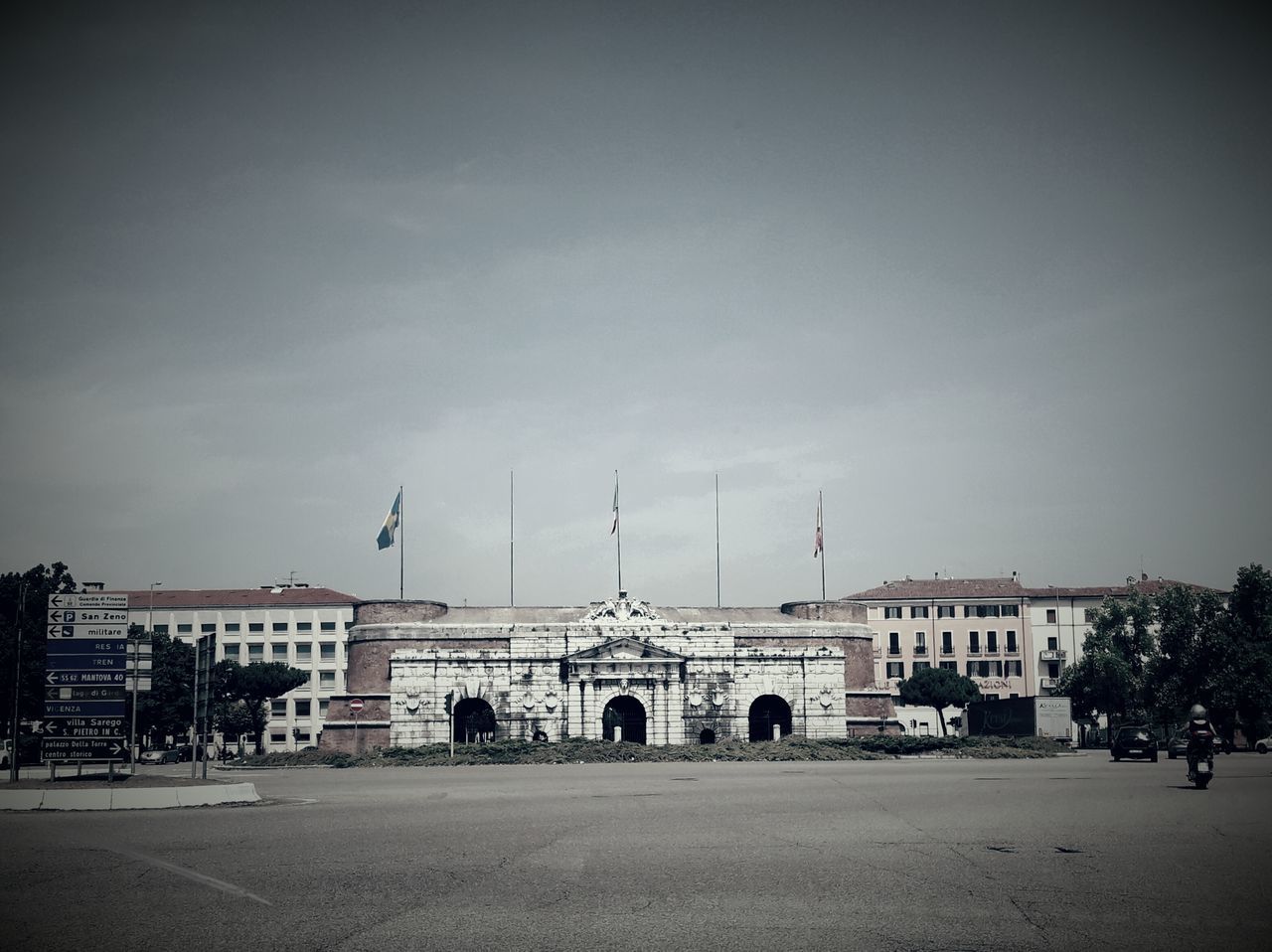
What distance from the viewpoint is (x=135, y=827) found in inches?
748

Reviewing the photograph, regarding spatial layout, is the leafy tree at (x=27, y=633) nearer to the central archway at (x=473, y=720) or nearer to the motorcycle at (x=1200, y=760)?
the central archway at (x=473, y=720)

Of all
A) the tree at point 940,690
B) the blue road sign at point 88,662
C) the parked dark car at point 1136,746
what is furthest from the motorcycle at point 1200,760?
the tree at point 940,690

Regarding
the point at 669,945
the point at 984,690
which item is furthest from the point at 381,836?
the point at 984,690

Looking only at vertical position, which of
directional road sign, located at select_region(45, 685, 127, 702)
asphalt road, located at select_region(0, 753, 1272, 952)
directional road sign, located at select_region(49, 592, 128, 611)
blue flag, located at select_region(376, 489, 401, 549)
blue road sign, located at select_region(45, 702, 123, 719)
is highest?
blue flag, located at select_region(376, 489, 401, 549)

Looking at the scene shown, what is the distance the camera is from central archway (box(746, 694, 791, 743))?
64750 mm

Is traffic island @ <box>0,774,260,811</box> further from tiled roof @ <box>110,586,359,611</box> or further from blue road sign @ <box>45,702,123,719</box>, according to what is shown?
tiled roof @ <box>110,586,359,611</box>

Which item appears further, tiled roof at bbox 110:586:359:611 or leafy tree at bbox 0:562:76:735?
tiled roof at bbox 110:586:359:611

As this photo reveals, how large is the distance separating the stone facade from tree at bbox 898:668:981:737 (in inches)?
748

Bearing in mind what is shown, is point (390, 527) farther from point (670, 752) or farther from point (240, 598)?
point (240, 598)

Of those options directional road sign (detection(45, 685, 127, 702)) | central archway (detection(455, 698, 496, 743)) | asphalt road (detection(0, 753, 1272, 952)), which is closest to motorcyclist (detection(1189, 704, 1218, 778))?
asphalt road (detection(0, 753, 1272, 952))

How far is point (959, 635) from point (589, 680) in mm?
45665

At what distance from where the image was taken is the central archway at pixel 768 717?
6475cm

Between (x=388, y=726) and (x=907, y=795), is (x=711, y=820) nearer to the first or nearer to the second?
(x=907, y=795)

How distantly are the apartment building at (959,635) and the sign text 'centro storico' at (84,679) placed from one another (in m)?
74.3
